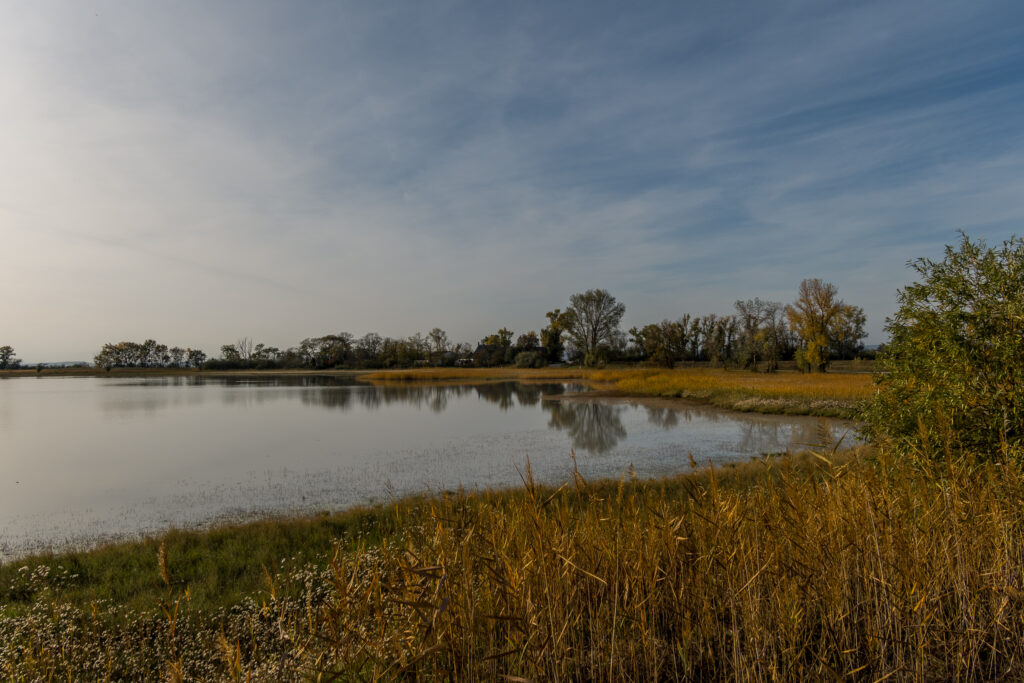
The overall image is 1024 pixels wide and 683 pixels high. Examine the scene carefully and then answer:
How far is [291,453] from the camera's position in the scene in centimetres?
1412

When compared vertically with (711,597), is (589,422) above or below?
below

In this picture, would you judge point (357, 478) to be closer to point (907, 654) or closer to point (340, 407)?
point (907, 654)

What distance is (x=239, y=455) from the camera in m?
13.9

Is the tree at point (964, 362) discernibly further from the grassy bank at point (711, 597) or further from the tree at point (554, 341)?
the tree at point (554, 341)

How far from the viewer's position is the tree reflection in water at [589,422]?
1542 cm

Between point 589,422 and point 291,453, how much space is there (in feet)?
37.1

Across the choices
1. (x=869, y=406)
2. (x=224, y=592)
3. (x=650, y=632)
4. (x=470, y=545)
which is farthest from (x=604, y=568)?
(x=869, y=406)

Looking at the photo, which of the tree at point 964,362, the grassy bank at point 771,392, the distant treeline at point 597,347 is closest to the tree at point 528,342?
the distant treeline at point 597,347

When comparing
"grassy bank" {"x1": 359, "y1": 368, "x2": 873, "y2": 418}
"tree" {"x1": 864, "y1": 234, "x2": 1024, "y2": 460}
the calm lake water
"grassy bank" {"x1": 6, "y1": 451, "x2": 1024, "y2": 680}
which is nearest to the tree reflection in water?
the calm lake water

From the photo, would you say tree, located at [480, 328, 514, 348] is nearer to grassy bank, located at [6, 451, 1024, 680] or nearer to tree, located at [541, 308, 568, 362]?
tree, located at [541, 308, 568, 362]

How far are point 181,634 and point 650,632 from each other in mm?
4292

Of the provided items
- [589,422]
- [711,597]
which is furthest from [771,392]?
[711,597]

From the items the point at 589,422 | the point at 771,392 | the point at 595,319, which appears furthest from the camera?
the point at 595,319

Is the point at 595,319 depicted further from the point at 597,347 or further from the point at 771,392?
the point at 771,392
